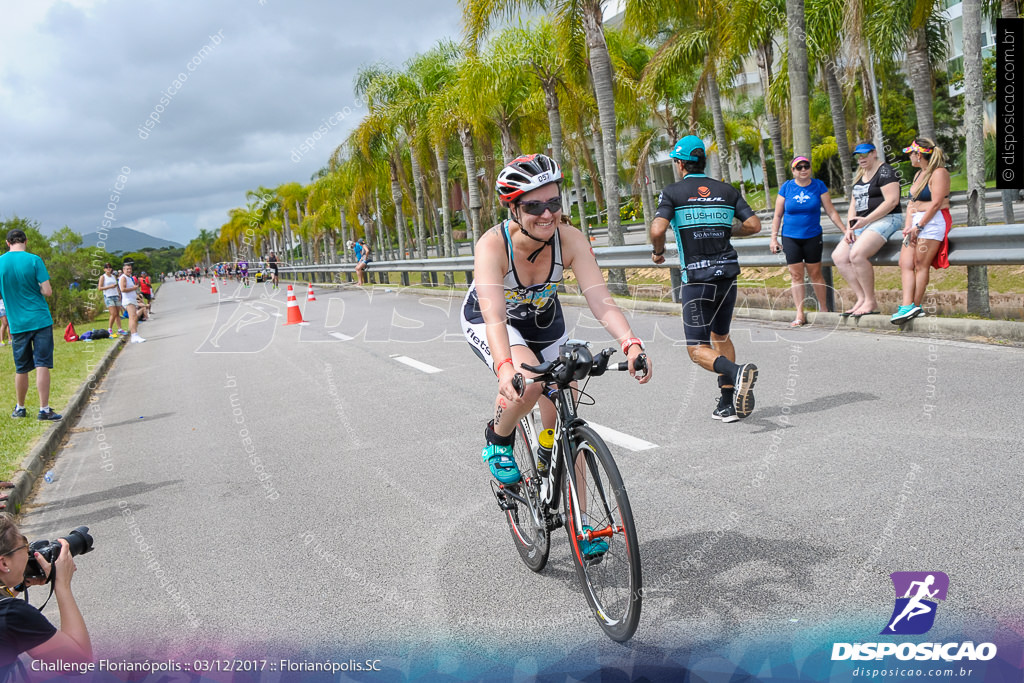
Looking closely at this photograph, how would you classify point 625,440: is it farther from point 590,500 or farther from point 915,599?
point 915,599

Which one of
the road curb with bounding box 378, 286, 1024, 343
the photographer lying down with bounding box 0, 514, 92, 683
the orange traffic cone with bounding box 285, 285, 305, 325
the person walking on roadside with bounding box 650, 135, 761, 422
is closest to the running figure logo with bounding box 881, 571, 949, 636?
the photographer lying down with bounding box 0, 514, 92, 683

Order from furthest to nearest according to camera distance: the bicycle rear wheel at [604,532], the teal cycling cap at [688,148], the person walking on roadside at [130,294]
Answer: the person walking on roadside at [130,294], the teal cycling cap at [688,148], the bicycle rear wheel at [604,532]

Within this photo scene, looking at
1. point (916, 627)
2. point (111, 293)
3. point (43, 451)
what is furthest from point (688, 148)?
point (111, 293)

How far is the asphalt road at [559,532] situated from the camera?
355cm

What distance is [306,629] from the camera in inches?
152

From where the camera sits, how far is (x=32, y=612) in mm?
2908

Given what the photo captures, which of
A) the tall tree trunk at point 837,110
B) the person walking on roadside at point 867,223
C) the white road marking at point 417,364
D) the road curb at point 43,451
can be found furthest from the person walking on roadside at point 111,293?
the tall tree trunk at point 837,110

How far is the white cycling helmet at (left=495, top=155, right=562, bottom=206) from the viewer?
12.1ft

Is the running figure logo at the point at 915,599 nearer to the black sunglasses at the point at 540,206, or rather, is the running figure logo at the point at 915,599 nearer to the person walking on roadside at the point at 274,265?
the black sunglasses at the point at 540,206

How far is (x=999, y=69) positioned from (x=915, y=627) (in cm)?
970

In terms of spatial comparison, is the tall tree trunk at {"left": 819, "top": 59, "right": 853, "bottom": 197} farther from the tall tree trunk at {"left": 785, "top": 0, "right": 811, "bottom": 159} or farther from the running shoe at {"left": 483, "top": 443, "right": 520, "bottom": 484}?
the running shoe at {"left": 483, "top": 443, "right": 520, "bottom": 484}

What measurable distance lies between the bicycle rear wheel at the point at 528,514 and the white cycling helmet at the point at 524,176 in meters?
1.25

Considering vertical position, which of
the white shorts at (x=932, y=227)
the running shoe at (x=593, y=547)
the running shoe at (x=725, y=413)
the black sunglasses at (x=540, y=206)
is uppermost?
the black sunglasses at (x=540, y=206)

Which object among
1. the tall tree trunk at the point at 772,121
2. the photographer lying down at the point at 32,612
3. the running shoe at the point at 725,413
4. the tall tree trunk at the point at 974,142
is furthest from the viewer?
the tall tree trunk at the point at 772,121
